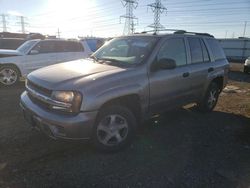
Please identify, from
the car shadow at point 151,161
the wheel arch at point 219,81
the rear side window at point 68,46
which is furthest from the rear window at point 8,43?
the wheel arch at point 219,81

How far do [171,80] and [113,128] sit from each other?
148 cm

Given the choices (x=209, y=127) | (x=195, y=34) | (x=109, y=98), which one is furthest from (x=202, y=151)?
(x=195, y=34)

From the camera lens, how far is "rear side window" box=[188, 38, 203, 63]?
17.7ft

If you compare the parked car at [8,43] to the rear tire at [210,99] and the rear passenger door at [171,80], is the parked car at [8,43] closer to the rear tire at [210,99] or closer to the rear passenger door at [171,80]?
the rear tire at [210,99]

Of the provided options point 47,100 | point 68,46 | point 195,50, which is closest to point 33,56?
point 68,46

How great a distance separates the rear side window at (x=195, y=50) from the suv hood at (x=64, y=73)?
79.9 inches

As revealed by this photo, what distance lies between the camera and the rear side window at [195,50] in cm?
540

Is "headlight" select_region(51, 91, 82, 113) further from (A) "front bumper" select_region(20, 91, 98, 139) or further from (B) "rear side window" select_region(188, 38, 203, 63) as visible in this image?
(B) "rear side window" select_region(188, 38, 203, 63)

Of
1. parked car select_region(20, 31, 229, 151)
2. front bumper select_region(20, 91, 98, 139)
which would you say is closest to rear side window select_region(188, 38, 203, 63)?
parked car select_region(20, 31, 229, 151)

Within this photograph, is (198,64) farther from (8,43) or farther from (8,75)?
(8,43)

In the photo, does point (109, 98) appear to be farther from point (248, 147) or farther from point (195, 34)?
point (195, 34)

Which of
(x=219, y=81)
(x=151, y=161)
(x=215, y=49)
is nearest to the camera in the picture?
(x=151, y=161)

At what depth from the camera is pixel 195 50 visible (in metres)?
5.55

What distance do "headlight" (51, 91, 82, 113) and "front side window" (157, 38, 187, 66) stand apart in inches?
67.9
